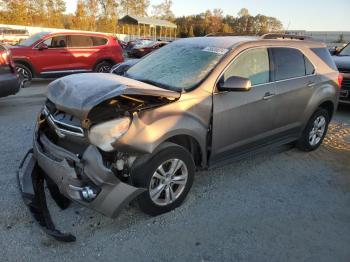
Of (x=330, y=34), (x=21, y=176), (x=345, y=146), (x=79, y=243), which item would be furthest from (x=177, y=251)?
(x=330, y=34)

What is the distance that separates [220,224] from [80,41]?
1000 cm

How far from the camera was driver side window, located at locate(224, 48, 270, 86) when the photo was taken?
4.09m

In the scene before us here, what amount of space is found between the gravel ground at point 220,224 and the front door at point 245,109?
1.71ft

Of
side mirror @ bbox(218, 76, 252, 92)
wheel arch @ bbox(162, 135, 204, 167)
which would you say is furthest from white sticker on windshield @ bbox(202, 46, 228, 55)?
wheel arch @ bbox(162, 135, 204, 167)

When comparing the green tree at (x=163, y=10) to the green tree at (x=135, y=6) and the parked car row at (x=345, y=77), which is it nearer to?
the green tree at (x=135, y=6)

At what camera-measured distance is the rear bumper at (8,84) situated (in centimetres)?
698

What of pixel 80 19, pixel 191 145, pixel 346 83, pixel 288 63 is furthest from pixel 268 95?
pixel 80 19

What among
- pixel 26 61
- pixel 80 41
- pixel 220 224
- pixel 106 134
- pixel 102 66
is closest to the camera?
pixel 106 134

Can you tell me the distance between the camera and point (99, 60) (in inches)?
484

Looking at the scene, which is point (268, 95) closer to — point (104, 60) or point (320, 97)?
point (320, 97)

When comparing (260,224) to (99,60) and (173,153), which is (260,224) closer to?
(173,153)

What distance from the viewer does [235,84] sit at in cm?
380

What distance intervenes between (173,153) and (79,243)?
120cm

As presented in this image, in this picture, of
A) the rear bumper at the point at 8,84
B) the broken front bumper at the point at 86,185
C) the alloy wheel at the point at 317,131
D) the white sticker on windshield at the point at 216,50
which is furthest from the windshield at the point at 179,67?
the rear bumper at the point at 8,84
